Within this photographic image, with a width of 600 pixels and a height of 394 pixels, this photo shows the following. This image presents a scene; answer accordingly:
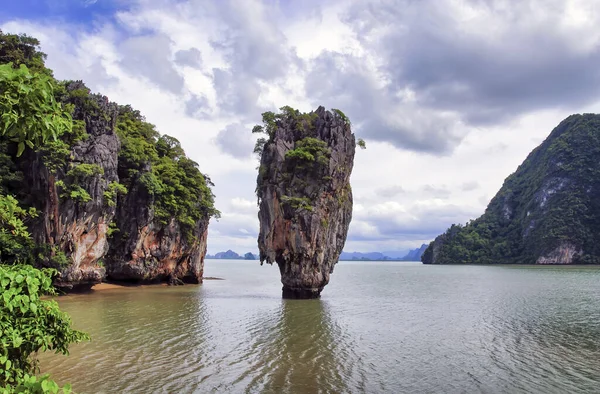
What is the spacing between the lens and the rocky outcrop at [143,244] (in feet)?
124

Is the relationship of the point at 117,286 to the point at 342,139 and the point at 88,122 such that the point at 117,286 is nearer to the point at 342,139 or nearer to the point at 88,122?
the point at 88,122

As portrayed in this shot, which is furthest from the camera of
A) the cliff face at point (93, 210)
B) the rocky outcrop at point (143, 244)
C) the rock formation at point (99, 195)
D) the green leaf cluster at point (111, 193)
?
the rocky outcrop at point (143, 244)

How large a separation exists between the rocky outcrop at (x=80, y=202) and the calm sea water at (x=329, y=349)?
355 centimetres

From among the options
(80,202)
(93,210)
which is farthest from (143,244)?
(80,202)

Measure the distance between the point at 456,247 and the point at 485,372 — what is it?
13628cm

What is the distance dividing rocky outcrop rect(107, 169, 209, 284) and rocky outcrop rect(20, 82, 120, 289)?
4.61 metres

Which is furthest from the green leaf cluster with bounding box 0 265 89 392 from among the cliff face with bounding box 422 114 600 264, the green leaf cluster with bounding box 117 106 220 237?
the cliff face with bounding box 422 114 600 264

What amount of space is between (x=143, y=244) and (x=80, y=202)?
11085 millimetres

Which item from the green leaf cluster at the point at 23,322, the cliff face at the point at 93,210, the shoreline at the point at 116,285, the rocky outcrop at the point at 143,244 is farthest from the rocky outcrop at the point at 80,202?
the green leaf cluster at the point at 23,322

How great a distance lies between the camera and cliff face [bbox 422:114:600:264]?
110750mm

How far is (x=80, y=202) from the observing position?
28.9 m

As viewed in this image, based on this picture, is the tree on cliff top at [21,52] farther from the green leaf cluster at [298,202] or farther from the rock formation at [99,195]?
the green leaf cluster at [298,202]

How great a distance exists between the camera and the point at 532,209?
420 feet

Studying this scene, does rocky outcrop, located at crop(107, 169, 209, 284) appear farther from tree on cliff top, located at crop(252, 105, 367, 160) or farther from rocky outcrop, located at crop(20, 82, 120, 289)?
tree on cliff top, located at crop(252, 105, 367, 160)
